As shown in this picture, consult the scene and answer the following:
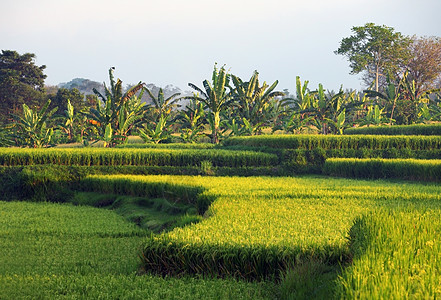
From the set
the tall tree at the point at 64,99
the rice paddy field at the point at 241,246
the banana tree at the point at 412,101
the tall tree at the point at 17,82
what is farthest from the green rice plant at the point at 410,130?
the tall tree at the point at 17,82

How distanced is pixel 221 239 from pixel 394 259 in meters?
2.32

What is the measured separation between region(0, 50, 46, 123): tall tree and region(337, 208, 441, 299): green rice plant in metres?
29.9

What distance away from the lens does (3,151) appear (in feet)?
43.4

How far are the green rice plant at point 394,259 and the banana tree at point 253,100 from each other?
46.3 feet

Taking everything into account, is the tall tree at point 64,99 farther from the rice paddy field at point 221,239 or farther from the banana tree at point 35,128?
the rice paddy field at point 221,239

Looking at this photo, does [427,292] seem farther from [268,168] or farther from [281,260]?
[268,168]

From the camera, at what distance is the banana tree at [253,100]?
754 inches

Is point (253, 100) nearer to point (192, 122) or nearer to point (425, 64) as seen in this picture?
point (192, 122)

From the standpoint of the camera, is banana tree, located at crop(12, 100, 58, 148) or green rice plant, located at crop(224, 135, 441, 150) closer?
green rice plant, located at crop(224, 135, 441, 150)

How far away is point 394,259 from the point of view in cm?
354

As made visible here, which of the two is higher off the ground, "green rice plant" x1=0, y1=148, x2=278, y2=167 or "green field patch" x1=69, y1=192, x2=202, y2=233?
"green rice plant" x1=0, y1=148, x2=278, y2=167

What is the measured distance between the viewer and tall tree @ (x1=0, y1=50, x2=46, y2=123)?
3250cm

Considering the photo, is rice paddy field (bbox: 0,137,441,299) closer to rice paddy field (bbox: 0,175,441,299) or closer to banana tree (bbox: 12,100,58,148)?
rice paddy field (bbox: 0,175,441,299)

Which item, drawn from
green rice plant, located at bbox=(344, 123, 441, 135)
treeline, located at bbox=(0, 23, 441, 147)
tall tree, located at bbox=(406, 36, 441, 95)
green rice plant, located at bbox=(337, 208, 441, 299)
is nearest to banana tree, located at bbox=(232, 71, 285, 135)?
treeline, located at bbox=(0, 23, 441, 147)
